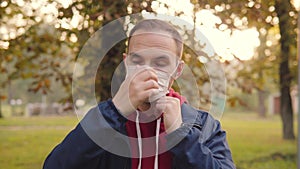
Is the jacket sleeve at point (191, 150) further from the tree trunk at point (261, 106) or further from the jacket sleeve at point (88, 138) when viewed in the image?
the tree trunk at point (261, 106)

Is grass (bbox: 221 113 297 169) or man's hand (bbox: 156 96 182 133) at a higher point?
man's hand (bbox: 156 96 182 133)

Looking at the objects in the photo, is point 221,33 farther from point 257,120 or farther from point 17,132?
point 257,120

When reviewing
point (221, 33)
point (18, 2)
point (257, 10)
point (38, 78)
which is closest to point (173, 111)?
point (221, 33)

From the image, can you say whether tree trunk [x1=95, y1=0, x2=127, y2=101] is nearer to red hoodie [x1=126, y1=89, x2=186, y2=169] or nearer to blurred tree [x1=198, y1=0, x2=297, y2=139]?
blurred tree [x1=198, y1=0, x2=297, y2=139]

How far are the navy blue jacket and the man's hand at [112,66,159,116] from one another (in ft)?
0.15

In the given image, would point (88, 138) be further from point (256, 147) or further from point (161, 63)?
point (256, 147)

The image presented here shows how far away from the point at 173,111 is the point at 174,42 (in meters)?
0.16

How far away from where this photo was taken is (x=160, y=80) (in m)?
0.76

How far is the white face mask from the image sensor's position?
0.71 m

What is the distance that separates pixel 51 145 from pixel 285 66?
244 cm

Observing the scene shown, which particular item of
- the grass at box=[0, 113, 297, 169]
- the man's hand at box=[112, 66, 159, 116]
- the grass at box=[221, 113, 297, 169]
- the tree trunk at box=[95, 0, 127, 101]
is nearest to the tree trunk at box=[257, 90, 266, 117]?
the grass at box=[221, 113, 297, 169]

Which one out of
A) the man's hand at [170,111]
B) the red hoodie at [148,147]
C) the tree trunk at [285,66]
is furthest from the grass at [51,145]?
the man's hand at [170,111]

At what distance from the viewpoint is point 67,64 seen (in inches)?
107

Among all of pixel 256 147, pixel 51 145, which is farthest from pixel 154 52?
pixel 256 147
